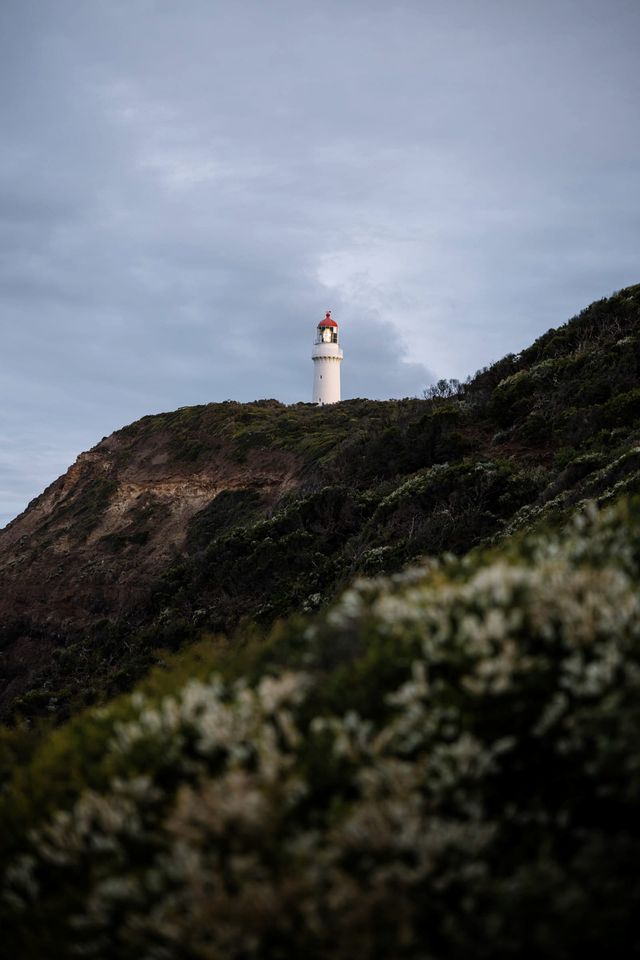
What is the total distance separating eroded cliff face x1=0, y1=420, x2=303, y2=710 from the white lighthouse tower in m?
20.7

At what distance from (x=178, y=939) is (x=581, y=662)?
84.9 inches

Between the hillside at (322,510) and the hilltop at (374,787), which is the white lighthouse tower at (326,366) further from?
the hilltop at (374,787)

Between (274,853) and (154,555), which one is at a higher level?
(154,555)

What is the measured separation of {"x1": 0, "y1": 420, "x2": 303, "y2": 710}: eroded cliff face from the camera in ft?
108

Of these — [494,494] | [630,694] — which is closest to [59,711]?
[494,494]

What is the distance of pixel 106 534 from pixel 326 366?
31.9 metres

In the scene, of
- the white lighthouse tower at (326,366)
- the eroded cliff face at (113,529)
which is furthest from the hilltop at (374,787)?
the white lighthouse tower at (326,366)

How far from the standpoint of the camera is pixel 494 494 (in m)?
19.5

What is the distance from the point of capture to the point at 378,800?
3.82 metres

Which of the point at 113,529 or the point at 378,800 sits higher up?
the point at 113,529

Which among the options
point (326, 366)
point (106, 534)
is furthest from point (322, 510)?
point (326, 366)

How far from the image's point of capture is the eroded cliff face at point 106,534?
108 feet

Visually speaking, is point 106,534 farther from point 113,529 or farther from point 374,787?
point 374,787

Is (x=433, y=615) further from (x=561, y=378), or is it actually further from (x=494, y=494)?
(x=561, y=378)
